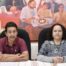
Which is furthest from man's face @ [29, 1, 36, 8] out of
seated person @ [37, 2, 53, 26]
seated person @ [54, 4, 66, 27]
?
seated person @ [54, 4, 66, 27]

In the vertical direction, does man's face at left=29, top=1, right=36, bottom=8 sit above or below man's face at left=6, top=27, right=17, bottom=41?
above

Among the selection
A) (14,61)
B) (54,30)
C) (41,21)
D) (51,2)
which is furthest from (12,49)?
(51,2)

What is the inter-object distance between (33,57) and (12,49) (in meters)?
0.69

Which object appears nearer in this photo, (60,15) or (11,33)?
(11,33)

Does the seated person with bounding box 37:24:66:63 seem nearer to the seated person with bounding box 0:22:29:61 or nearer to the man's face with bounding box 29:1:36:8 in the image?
the seated person with bounding box 0:22:29:61

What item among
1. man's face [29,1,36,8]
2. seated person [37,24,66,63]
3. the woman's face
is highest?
man's face [29,1,36,8]

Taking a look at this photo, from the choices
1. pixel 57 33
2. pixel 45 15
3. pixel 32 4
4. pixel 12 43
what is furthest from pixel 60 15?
pixel 12 43

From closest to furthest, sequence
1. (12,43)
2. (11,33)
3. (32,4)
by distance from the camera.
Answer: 1. (11,33)
2. (12,43)
3. (32,4)

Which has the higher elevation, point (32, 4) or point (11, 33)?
point (32, 4)

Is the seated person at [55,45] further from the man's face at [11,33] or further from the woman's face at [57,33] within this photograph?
the man's face at [11,33]

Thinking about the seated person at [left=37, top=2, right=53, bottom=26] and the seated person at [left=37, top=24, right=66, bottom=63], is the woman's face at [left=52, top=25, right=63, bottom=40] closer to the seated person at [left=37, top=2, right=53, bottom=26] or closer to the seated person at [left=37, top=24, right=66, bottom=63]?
the seated person at [left=37, top=24, right=66, bottom=63]

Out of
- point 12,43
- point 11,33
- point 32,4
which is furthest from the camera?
point 32,4

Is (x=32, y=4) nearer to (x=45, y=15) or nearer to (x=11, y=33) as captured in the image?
(x=45, y=15)

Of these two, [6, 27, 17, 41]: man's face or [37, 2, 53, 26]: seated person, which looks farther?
[37, 2, 53, 26]: seated person
